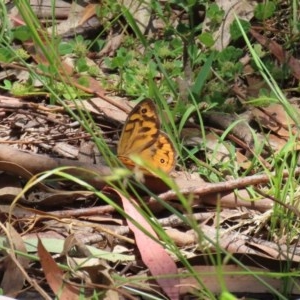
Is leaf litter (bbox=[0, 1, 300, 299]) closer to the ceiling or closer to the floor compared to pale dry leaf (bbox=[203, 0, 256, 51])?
closer to the floor

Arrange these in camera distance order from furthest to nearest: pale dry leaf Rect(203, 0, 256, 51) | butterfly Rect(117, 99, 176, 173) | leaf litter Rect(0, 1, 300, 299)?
pale dry leaf Rect(203, 0, 256, 51)
butterfly Rect(117, 99, 176, 173)
leaf litter Rect(0, 1, 300, 299)

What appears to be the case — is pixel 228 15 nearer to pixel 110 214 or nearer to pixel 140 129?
pixel 140 129

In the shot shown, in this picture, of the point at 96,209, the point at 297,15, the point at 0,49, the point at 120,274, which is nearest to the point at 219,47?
the point at 297,15

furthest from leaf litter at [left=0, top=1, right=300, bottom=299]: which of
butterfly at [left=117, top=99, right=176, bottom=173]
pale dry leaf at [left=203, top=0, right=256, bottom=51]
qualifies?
pale dry leaf at [left=203, top=0, right=256, bottom=51]

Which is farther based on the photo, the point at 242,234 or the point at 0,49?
the point at 0,49

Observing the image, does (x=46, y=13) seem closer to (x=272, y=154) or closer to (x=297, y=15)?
(x=297, y=15)

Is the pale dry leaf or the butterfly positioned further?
the pale dry leaf

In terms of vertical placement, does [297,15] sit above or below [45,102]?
above

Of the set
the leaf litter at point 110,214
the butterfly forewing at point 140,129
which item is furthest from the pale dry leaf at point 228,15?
the butterfly forewing at point 140,129

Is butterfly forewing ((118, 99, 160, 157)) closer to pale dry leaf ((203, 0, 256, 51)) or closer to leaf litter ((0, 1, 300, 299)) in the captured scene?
leaf litter ((0, 1, 300, 299))
